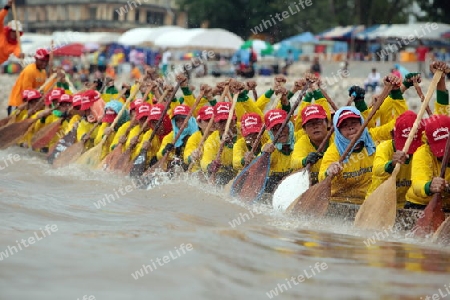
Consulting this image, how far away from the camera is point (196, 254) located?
6383mm

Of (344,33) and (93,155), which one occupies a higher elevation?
(344,33)

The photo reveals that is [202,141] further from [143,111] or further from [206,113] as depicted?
[143,111]

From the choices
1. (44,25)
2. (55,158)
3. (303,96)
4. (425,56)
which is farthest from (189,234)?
(44,25)

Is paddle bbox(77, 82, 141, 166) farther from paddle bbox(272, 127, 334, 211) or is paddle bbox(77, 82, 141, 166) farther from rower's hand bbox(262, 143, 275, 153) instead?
paddle bbox(272, 127, 334, 211)

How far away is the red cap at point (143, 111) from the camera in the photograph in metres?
11.6

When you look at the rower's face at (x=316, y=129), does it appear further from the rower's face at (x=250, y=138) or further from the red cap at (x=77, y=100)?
the red cap at (x=77, y=100)

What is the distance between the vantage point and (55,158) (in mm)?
12992

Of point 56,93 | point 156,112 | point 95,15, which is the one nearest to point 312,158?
point 156,112

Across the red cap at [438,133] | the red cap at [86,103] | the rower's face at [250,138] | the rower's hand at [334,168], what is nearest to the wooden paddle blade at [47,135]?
the red cap at [86,103]

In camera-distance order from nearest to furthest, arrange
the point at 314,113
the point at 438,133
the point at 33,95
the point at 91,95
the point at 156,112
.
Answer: the point at 438,133 < the point at 314,113 < the point at 156,112 < the point at 91,95 < the point at 33,95

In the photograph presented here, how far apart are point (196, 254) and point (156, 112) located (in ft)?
17.0

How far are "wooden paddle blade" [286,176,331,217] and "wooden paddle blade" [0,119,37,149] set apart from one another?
7.80 metres

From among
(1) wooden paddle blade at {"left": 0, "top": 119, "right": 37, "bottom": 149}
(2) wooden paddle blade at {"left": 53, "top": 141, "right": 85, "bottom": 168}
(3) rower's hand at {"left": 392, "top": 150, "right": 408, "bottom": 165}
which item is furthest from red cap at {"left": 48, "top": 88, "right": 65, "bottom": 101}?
(3) rower's hand at {"left": 392, "top": 150, "right": 408, "bottom": 165}

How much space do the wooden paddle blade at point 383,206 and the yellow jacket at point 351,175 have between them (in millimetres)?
789
